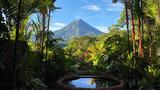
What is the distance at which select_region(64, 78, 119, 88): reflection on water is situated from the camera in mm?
17094

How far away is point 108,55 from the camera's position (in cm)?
2291

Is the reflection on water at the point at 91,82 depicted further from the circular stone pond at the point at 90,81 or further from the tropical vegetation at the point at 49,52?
the tropical vegetation at the point at 49,52

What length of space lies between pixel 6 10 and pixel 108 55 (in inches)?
521

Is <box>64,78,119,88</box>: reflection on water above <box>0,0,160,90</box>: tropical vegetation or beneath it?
beneath

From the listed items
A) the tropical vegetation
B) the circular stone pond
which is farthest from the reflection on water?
the tropical vegetation

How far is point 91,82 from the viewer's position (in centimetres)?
1841

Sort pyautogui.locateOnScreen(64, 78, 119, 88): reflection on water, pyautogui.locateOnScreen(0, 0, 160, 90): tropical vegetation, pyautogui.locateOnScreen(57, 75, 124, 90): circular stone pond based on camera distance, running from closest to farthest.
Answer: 1. pyautogui.locateOnScreen(0, 0, 160, 90): tropical vegetation
2. pyautogui.locateOnScreen(57, 75, 124, 90): circular stone pond
3. pyautogui.locateOnScreen(64, 78, 119, 88): reflection on water

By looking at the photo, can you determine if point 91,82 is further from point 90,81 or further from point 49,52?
point 49,52

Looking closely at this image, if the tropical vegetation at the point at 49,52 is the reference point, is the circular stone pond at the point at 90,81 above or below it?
below

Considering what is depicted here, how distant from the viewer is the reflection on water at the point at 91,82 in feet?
56.1

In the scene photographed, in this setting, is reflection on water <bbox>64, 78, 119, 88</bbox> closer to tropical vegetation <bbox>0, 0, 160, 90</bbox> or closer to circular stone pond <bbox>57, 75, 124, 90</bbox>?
circular stone pond <bbox>57, 75, 124, 90</bbox>

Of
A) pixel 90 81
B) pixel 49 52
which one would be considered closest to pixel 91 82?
pixel 90 81

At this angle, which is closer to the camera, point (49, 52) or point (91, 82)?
point (91, 82)

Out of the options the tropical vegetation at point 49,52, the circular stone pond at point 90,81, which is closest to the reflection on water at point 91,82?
the circular stone pond at point 90,81
